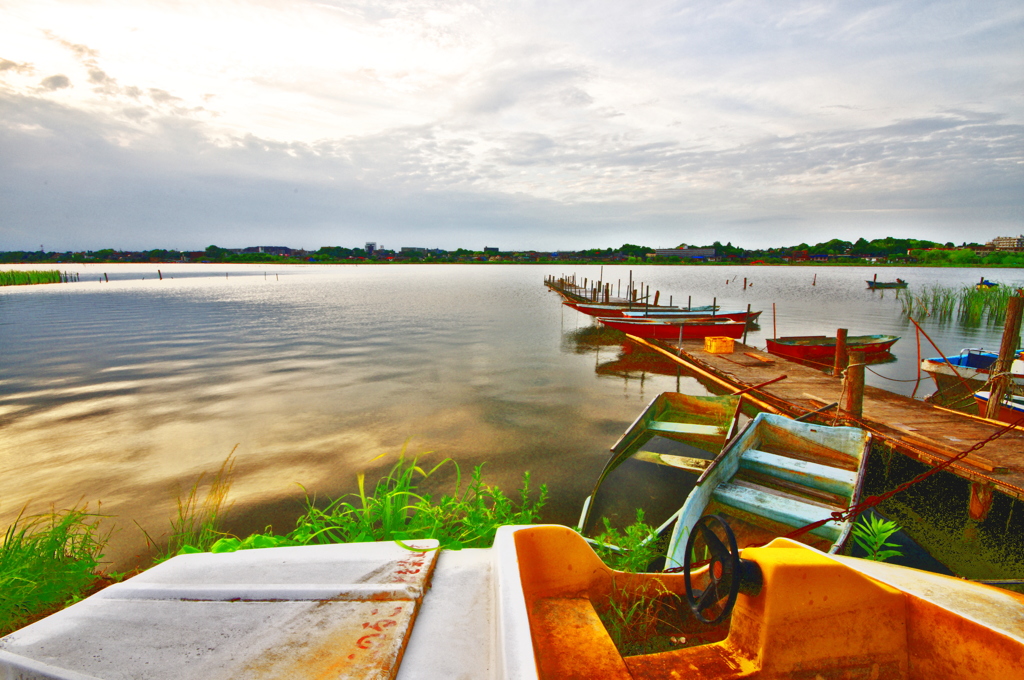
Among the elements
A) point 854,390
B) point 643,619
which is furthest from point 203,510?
point 854,390

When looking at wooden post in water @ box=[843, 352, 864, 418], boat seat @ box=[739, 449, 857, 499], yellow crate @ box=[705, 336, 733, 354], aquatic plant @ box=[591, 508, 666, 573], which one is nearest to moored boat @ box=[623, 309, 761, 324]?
yellow crate @ box=[705, 336, 733, 354]

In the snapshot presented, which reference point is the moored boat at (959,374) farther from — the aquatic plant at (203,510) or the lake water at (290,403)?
the aquatic plant at (203,510)

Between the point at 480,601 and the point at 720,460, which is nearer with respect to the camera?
the point at 480,601

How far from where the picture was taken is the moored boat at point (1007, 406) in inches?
362

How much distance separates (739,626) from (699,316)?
889 inches

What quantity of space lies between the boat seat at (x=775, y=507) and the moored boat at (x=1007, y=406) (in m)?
7.24

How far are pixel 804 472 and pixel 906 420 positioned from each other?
4.82 metres

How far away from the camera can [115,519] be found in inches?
287

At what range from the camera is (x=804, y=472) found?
641 cm

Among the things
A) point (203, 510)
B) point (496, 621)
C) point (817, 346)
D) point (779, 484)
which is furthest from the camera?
point (817, 346)

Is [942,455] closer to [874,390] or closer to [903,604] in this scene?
[874,390]

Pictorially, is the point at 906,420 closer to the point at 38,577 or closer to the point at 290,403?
the point at 38,577

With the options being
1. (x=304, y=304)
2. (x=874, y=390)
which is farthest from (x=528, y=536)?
(x=304, y=304)

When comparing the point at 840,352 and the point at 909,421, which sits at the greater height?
the point at 840,352
